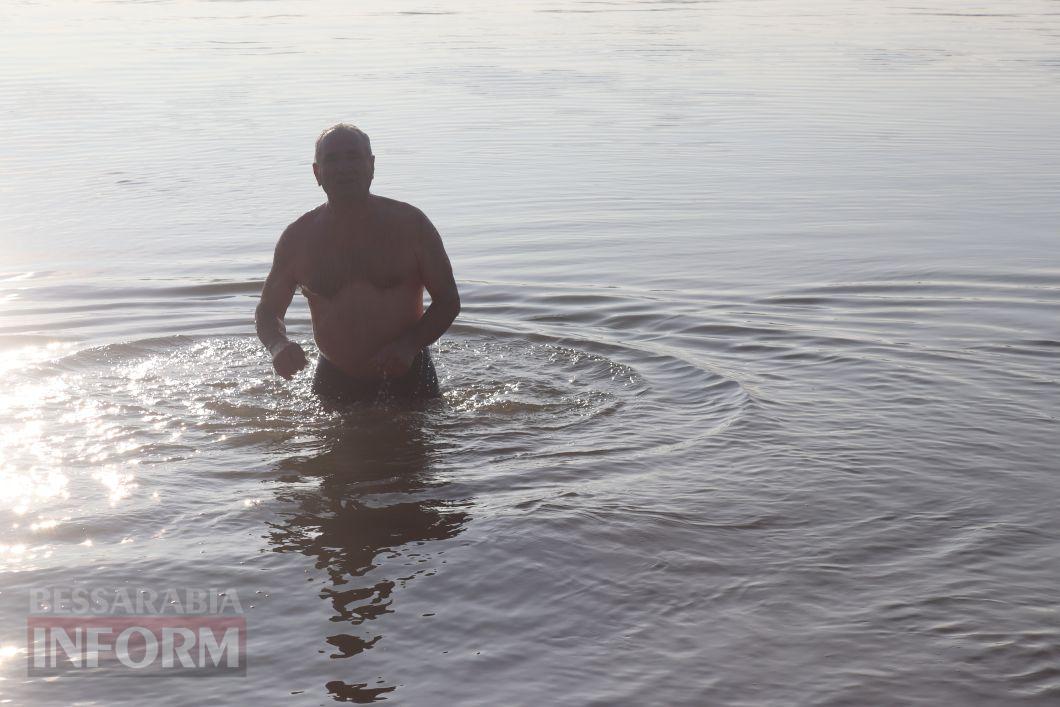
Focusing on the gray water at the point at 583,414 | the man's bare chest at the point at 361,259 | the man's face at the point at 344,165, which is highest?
the man's face at the point at 344,165

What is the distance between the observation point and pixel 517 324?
9148 mm

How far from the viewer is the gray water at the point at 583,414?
Answer: 14.1ft

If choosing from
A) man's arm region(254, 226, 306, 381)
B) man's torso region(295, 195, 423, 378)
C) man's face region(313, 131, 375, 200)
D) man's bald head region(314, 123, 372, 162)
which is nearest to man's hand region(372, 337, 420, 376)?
man's torso region(295, 195, 423, 378)

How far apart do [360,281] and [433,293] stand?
0.43 m

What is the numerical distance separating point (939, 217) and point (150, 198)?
8208 millimetres

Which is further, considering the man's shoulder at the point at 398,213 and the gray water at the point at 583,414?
the man's shoulder at the point at 398,213

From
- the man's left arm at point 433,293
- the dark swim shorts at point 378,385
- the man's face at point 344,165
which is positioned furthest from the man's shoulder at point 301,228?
the dark swim shorts at point 378,385

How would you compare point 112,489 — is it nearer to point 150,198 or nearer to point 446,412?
point 446,412

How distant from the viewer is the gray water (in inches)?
170

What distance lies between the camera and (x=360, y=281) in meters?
6.91

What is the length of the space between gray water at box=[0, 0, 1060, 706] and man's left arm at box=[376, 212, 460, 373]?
49 centimetres

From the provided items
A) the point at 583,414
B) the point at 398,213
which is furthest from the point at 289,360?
the point at 583,414

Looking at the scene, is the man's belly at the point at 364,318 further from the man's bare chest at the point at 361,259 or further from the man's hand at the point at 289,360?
the man's hand at the point at 289,360

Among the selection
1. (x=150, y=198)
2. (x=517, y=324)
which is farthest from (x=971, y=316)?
(x=150, y=198)
